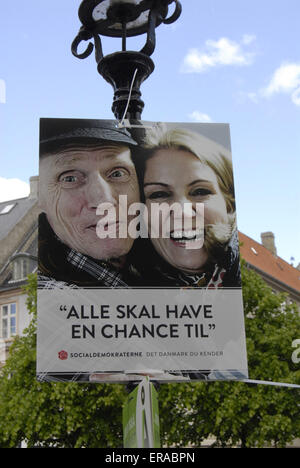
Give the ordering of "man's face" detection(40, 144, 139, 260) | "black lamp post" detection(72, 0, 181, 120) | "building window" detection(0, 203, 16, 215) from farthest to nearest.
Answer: "building window" detection(0, 203, 16, 215), "black lamp post" detection(72, 0, 181, 120), "man's face" detection(40, 144, 139, 260)

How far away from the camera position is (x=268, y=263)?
55.1 meters

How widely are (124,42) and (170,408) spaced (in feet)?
64.3

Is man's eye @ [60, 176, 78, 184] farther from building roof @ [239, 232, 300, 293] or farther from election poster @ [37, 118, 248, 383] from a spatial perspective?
building roof @ [239, 232, 300, 293]

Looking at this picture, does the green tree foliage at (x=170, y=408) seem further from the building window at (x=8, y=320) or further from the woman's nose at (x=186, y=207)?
the woman's nose at (x=186, y=207)

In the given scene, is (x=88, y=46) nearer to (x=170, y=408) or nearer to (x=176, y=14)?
(x=176, y=14)

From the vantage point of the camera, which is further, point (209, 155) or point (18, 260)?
point (18, 260)

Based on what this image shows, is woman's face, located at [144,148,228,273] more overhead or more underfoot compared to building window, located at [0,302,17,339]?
more underfoot

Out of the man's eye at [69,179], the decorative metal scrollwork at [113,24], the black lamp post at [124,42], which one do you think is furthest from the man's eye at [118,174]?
the decorative metal scrollwork at [113,24]

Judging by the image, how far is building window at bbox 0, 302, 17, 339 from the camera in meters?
35.2

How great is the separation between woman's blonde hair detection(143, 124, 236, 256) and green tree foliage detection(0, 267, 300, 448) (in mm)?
17707

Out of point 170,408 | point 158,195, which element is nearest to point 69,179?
point 158,195

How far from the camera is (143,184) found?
4.88m

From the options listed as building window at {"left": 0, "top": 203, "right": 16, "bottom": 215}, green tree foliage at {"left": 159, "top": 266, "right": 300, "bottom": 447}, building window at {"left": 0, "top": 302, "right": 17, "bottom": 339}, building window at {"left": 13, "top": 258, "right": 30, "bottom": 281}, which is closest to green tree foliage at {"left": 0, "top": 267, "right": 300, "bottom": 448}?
green tree foliage at {"left": 159, "top": 266, "right": 300, "bottom": 447}

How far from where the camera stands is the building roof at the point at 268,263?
169ft
